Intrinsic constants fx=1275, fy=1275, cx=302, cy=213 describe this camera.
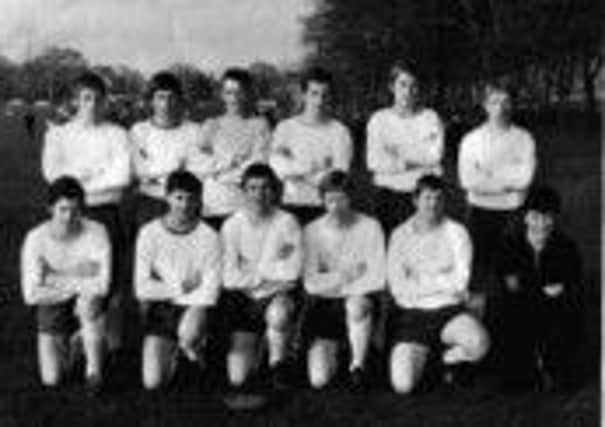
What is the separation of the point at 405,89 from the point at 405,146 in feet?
1.30

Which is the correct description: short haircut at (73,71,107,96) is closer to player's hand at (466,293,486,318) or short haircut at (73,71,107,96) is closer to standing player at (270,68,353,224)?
standing player at (270,68,353,224)

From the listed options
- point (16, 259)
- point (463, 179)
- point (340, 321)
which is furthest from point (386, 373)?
point (16, 259)

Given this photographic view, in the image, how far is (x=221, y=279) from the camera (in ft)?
26.2

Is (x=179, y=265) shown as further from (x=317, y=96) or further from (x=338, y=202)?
(x=317, y=96)

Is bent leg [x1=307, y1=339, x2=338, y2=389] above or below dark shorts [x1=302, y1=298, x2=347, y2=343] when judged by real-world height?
below

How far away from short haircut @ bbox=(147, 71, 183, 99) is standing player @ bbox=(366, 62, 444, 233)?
140cm

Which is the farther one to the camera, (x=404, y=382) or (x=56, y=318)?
(x=56, y=318)

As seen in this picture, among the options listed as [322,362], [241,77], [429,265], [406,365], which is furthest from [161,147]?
[406,365]

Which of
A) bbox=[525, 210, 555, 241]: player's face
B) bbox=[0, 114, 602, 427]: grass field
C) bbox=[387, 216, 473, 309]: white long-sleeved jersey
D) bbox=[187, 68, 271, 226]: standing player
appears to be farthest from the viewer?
bbox=[187, 68, 271, 226]: standing player

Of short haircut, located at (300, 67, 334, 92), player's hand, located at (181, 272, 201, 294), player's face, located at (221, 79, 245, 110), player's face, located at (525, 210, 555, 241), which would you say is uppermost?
short haircut, located at (300, 67, 334, 92)

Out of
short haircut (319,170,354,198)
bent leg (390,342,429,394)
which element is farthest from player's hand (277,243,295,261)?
bent leg (390,342,429,394)

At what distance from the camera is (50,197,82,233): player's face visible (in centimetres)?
777

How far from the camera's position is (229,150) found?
341 inches

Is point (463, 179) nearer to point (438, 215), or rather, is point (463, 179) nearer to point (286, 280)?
point (438, 215)
